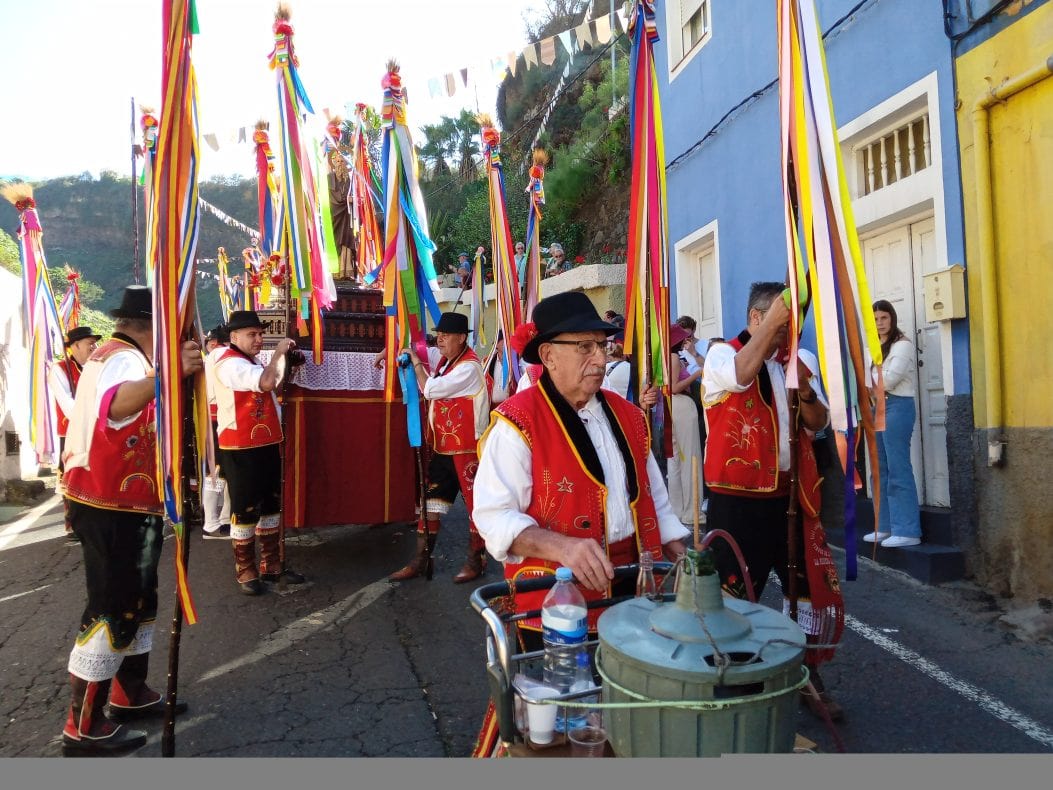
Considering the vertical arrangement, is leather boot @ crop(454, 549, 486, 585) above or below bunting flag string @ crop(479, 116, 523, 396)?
below

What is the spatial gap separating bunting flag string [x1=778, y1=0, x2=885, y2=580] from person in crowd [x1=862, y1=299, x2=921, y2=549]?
292 cm

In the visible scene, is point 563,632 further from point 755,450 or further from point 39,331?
point 39,331

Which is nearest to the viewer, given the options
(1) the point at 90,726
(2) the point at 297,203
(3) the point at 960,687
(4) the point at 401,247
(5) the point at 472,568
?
(1) the point at 90,726

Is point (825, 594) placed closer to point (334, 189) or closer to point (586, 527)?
point (586, 527)

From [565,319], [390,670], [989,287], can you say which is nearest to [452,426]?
[390,670]

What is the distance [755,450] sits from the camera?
348 centimetres

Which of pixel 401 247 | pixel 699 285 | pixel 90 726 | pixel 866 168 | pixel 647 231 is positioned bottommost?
pixel 90 726

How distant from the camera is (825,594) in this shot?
135 inches

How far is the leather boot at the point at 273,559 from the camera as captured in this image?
5860 mm

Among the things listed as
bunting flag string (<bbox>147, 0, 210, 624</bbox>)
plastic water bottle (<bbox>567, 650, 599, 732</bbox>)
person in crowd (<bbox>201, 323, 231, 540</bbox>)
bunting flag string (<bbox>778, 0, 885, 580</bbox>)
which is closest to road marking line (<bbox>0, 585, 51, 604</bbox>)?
person in crowd (<bbox>201, 323, 231, 540</bbox>)

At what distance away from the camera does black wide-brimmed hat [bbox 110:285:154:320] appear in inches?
137

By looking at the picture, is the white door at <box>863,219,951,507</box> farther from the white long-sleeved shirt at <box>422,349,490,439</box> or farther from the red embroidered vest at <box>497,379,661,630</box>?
the red embroidered vest at <box>497,379,661,630</box>

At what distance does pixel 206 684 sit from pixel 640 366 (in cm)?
292

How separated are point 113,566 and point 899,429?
510 cm
